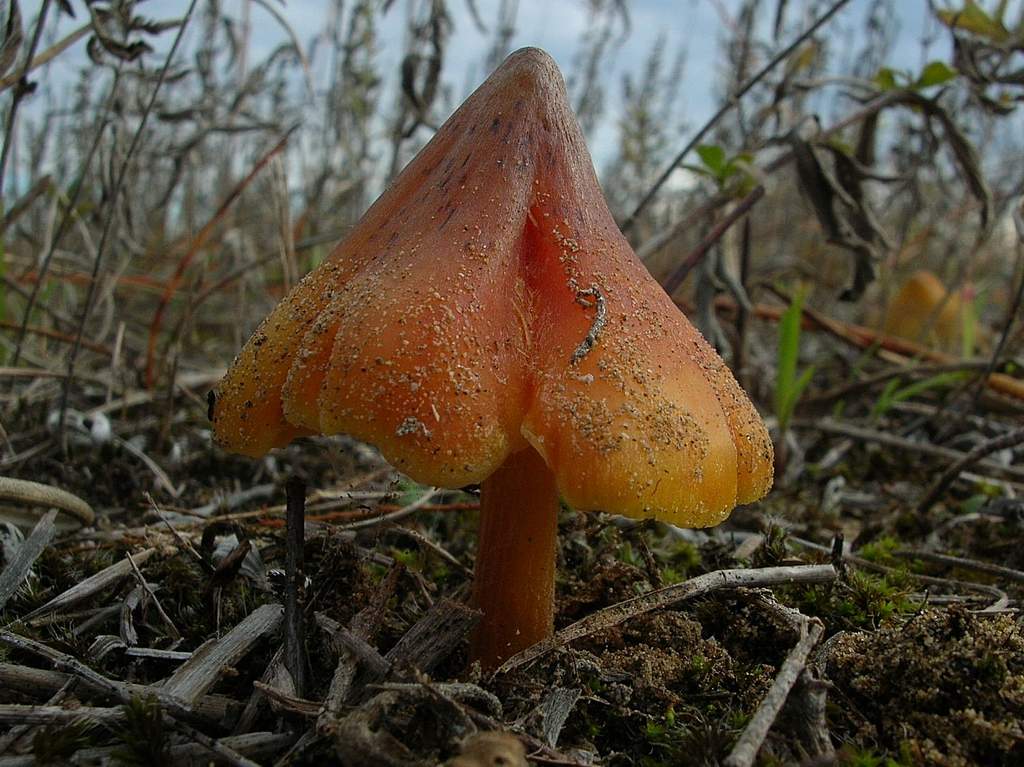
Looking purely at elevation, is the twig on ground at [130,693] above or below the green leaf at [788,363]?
below

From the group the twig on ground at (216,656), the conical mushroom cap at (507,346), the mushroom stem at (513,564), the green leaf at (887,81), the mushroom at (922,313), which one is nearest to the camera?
the conical mushroom cap at (507,346)

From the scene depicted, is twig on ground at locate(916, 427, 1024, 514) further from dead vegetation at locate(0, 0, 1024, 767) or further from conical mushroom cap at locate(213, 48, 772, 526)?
conical mushroom cap at locate(213, 48, 772, 526)

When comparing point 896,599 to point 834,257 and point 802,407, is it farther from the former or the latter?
point 834,257

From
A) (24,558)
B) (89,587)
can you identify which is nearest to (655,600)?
(89,587)

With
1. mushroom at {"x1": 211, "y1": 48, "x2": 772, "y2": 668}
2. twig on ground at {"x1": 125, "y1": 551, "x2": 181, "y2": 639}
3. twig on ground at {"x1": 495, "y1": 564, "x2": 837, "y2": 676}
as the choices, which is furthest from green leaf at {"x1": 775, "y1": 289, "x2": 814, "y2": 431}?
twig on ground at {"x1": 125, "y1": 551, "x2": 181, "y2": 639}

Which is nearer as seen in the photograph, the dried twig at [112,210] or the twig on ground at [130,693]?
the twig on ground at [130,693]

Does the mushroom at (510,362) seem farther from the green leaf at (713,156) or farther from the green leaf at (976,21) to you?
the green leaf at (976,21)

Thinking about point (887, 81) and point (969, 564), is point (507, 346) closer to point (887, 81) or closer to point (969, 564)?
point (969, 564)

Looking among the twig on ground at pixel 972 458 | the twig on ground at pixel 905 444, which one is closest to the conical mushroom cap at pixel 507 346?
the twig on ground at pixel 972 458
